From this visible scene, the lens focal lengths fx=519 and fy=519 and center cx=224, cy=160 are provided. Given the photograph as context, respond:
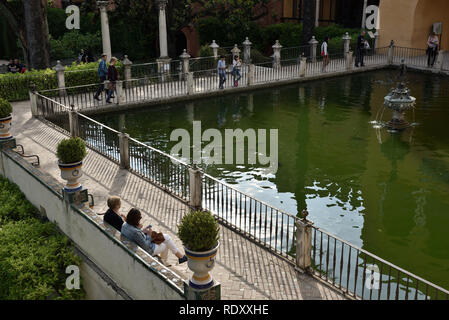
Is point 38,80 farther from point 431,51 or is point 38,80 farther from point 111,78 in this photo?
point 431,51

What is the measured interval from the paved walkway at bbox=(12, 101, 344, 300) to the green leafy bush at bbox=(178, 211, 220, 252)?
147 centimetres

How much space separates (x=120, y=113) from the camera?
1958 cm

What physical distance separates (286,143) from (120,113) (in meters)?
6.80

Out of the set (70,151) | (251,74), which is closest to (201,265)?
(70,151)

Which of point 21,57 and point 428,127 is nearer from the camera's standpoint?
point 428,127

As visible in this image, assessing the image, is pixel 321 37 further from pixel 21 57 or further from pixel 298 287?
pixel 298 287

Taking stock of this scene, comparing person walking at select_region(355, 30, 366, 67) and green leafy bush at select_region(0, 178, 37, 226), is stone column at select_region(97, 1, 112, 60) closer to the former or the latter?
green leafy bush at select_region(0, 178, 37, 226)

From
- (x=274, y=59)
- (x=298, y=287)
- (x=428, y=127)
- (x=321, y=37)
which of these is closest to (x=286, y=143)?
(x=428, y=127)

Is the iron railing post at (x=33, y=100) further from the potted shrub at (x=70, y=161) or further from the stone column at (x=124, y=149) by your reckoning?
the potted shrub at (x=70, y=161)

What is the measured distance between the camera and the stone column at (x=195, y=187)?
35.7 ft

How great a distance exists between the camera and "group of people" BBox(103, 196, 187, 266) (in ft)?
28.1

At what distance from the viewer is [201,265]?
694 centimetres

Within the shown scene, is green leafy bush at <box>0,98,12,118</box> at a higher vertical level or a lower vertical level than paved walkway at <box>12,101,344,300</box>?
higher

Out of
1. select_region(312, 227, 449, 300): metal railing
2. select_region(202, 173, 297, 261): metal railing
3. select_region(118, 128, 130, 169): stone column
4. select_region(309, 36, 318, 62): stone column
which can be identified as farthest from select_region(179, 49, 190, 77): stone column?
select_region(312, 227, 449, 300): metal railing
